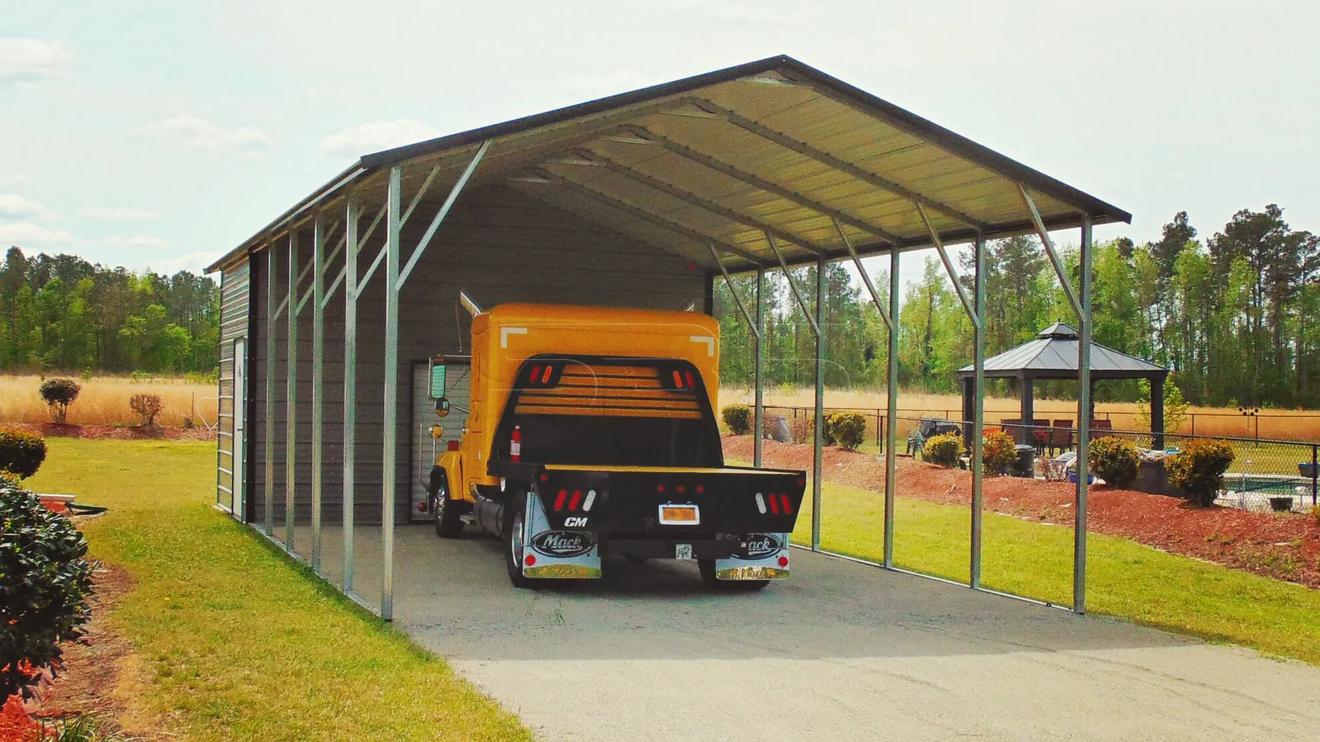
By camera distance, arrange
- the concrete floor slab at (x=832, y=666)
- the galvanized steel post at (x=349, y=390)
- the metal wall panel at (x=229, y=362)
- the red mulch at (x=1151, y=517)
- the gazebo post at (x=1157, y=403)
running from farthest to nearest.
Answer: the gazebo post at (x=1157, y=403), the metal wall panel at (x=229, y=362), the red mulch at (x=1151, y=517), the galvanized steel post at (x=349, y=390), the concrete floor slab at (x=832, y=666)

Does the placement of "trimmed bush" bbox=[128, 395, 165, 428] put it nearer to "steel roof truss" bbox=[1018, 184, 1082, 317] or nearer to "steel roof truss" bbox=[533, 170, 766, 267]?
"steel roof truss" bbox=[533, 170, 766, 267]

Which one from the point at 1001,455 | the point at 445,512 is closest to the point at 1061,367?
the point at 1001,455

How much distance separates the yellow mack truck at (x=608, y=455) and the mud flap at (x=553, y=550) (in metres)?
0.01

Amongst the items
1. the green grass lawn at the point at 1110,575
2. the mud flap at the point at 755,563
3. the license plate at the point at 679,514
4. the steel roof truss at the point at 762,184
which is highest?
the steel roof truss at the point at 762,184

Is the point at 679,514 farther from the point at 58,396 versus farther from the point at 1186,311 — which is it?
the point at 1186,311

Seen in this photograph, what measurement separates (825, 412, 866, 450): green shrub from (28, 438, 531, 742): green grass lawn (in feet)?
57.0

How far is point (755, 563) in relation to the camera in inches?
447

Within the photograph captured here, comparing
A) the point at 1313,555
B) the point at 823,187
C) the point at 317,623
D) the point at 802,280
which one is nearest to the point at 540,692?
the point at 317,623

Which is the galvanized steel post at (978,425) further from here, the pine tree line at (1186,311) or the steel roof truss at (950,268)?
the pine tree line at (1186,311)

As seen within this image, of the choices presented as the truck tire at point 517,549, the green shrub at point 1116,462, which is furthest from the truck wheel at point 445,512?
the green shrub at point 1116,462

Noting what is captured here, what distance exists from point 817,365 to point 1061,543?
472 centimetres

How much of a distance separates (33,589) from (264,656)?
2.36 metres

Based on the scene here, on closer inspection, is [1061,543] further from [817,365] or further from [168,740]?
[168,740]

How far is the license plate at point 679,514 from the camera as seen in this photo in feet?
35.0
